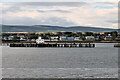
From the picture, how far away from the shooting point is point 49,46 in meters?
125

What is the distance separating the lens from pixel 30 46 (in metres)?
126

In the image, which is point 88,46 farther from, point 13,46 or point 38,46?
point 13,46

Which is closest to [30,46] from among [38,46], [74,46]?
[38,46]

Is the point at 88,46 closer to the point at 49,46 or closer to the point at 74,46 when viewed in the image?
the point at 74,46

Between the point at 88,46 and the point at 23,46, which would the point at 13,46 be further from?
the point at 88,46

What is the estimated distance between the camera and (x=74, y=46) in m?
125

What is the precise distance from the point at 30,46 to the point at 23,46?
3445 mm

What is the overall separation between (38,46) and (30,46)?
3.28 m

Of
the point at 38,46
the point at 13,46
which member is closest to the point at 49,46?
the point at 38,46

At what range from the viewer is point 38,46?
125938 millimetres

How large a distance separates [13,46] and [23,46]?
→ 5.80 m

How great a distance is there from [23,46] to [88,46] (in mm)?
26122


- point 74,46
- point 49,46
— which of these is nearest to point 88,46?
point 74,46

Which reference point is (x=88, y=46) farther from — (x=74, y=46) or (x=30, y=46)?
(x=30, y=46)
